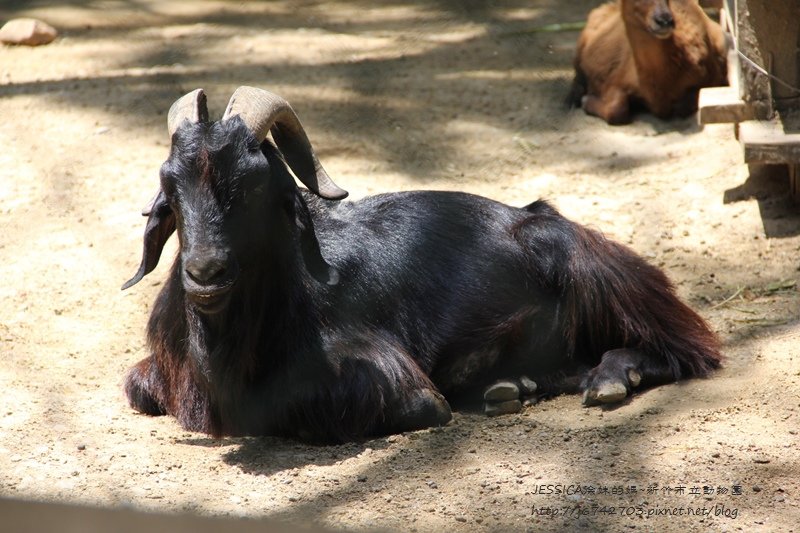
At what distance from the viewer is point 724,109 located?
6.30m

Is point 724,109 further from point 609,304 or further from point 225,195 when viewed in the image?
point 225,195

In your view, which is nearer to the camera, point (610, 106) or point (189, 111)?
point (189, 111)

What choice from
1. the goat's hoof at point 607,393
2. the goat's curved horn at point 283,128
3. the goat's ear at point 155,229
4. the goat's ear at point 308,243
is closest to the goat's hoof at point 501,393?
the goat's hoof at point 607,393

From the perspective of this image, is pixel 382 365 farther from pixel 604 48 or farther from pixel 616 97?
pixel 604 48

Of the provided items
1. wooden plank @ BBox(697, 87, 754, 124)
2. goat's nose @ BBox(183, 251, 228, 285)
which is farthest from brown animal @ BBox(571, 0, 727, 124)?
goat's nose @ BBox(183, 251, 228, 285)

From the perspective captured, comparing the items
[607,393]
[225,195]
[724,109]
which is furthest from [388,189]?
[225,195]

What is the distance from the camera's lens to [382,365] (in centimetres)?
448

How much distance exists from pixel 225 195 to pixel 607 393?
1.84 m

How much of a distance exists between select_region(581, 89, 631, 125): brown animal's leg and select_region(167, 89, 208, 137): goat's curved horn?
4905mm

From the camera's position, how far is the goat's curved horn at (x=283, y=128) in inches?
166

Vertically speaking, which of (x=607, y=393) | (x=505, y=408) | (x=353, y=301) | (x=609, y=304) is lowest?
(x=505, y=408)

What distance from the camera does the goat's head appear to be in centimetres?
397

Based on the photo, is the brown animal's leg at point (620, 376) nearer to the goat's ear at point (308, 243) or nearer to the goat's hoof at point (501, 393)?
the goat's hoof at point (501, 393)

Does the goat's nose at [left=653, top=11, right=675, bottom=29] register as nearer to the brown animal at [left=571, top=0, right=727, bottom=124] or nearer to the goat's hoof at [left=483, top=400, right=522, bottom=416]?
the brown animal at [left=571, top=0, right=727, bottom=124]
